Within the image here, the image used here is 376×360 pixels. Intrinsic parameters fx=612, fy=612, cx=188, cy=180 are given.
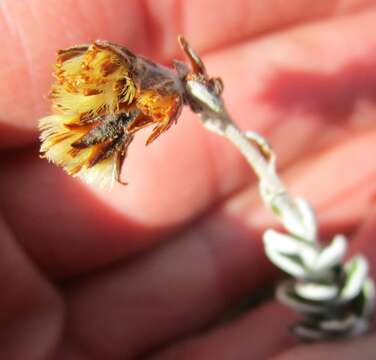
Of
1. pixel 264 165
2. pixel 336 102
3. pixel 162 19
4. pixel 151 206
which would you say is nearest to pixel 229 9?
pixel 162 19

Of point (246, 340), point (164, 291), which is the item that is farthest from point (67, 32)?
point (246, 340)

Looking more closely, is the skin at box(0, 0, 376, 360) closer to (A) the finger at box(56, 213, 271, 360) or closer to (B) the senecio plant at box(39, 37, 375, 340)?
(A) the finger at box(56, 213, 271, 360)

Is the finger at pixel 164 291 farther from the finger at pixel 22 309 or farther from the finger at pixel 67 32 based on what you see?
the finger at pixel 67 32

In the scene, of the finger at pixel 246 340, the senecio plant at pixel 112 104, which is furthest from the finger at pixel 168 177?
the senecio plant at pixel 112 104

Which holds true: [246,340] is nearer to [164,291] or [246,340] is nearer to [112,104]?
[164,291]

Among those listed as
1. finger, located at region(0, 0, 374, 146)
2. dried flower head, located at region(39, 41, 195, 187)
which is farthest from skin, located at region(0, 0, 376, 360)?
→ dried flower head, located at region(39, 41, 195, 187)
